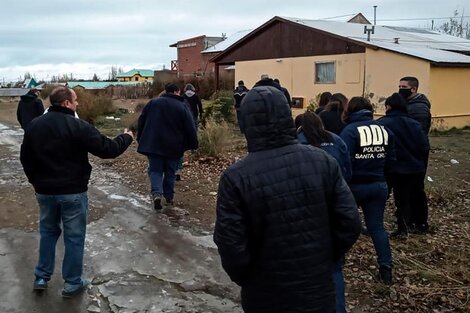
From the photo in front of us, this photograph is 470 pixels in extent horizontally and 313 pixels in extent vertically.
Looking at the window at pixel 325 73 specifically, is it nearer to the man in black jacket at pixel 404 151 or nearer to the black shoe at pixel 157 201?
the black shoe at pixel 157 201

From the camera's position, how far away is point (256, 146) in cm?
260

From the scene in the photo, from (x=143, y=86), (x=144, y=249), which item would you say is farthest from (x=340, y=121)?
(x=143, y=86)

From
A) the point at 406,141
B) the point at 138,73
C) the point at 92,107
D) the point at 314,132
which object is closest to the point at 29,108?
the point at 406,141

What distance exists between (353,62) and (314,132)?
17.2m

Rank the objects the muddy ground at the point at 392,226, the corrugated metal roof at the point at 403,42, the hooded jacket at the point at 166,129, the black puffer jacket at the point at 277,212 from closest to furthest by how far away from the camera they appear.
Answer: the black puffer jacket at the point at 277,212
the muddy ground at the point at 392,226
the hooded jacket at the point at 166,129
the corrugated metal roof at the point at 403,42

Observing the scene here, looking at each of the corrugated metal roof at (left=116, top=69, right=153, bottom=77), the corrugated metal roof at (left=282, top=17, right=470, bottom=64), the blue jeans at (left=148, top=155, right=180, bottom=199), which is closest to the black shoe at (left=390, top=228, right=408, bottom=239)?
the blue jeans at (left=148, top=155, right=180, bottom=199)

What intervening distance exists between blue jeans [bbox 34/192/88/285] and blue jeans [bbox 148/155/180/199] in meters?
2.85

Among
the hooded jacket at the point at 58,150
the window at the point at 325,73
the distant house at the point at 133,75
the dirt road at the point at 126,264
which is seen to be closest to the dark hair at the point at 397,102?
the dirt road at the point at 126,264

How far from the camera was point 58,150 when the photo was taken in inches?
172

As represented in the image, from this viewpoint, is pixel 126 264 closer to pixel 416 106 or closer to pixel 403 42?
pixel 416 106

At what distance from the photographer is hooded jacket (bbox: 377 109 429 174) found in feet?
19.1

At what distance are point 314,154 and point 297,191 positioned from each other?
224mm

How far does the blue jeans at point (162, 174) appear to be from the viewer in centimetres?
752

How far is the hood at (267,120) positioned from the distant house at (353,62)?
16.4 meters
